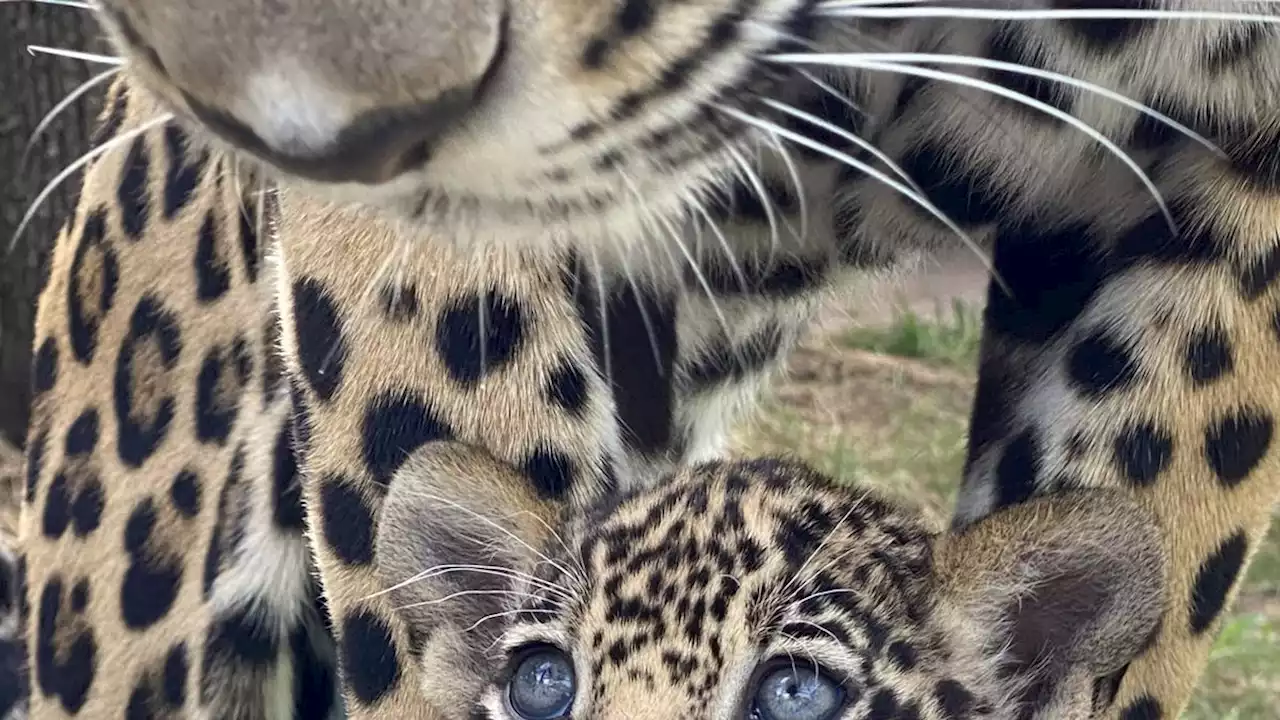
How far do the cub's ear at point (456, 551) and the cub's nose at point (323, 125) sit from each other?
81cm

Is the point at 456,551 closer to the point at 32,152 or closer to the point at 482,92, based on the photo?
the point at 482,92

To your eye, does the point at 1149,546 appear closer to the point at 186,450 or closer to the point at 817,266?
the point at 817,266

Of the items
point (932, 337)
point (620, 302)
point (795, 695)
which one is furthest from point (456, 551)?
point (932, 337)

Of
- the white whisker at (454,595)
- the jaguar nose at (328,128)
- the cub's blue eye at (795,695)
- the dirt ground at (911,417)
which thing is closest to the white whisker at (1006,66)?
the jaguar nose at (328,128)

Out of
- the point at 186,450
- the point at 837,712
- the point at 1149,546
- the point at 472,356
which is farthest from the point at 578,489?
the point at 186,450

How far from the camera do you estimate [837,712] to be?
212 centimetres

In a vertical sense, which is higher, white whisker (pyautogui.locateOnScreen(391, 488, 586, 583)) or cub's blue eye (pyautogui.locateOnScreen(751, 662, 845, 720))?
cub's blue eye (pyautogui.locateOnScreen(751, 662, 845, 720))

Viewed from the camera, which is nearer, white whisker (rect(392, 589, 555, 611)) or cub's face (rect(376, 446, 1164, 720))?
cub's face (rect(376, 446, 1164, 720))

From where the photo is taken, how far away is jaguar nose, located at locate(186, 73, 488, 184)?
4.81 feet

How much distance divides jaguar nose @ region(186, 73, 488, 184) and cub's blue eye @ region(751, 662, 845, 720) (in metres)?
0.77

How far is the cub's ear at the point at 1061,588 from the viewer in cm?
220

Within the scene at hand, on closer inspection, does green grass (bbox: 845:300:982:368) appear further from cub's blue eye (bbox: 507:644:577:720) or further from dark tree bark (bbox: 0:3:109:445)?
cub's blue eye (bbox: 507:644:577:720)

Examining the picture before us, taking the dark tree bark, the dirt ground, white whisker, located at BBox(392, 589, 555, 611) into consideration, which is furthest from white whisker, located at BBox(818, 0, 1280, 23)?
the dark tree bark

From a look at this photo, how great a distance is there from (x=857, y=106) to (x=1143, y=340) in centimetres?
47
